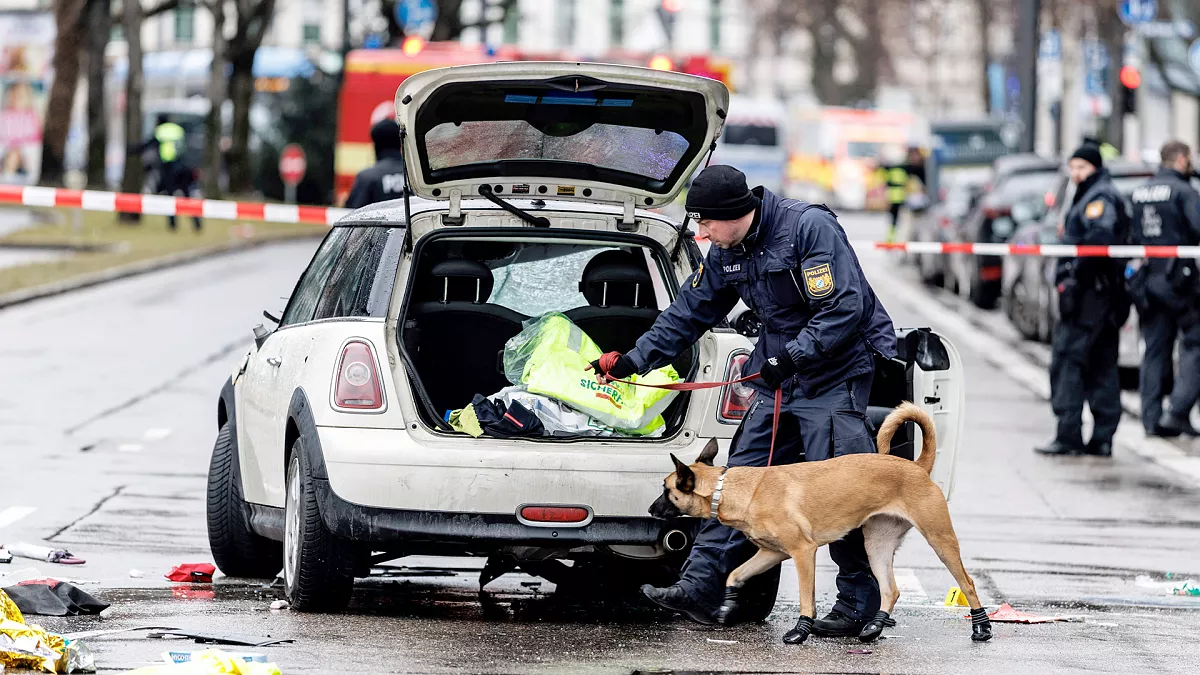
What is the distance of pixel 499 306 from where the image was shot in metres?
7.85

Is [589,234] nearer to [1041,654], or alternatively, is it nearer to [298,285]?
[298,285]

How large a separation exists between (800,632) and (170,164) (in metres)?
29.2

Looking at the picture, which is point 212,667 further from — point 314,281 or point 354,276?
point 314,281

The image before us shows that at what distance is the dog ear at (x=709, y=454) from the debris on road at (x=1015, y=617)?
1.22 meters

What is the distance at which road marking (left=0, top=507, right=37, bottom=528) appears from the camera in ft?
30.3

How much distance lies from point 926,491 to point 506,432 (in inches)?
54.0

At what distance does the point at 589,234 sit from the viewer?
7.36 metres

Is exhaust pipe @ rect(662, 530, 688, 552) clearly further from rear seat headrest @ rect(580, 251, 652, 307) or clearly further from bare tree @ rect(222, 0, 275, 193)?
bare tree @ rect(222, 0, 275, 193)

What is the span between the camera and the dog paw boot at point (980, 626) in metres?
7.01

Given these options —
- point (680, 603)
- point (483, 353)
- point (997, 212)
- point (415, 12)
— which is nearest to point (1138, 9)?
point (997, 212)

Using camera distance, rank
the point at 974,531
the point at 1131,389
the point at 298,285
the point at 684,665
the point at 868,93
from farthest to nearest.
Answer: the point at 868,93 → the point at 1131,389 → the point at 974,531 → the point at 298,285 → the point at 684,665

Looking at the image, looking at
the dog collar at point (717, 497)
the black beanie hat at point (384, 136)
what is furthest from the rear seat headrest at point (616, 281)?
the black beanie hat at point (384, 136)

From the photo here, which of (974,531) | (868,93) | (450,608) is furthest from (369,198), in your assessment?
(868,93)

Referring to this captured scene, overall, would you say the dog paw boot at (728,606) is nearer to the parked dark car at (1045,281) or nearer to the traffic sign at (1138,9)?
the parked dark car at (1045,281)
